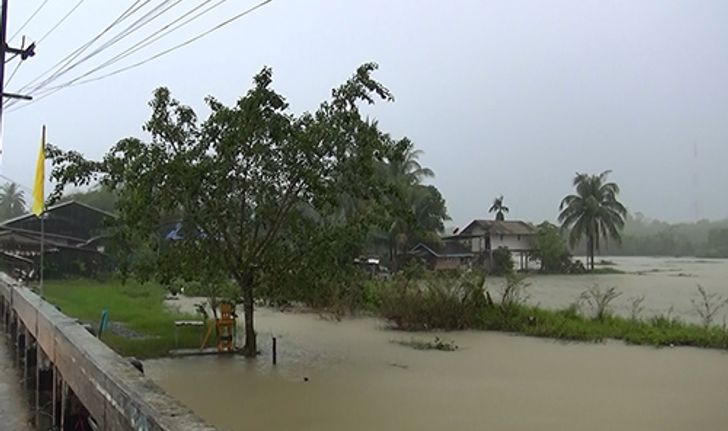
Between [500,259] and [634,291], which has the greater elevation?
[500,259]

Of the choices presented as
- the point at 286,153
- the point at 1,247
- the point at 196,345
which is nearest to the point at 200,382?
the point at 196,345

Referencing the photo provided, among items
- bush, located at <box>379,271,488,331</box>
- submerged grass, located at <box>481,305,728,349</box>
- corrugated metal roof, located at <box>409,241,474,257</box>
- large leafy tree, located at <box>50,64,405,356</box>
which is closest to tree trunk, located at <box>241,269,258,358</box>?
large leafy tree, located at <box>50,64,405,356</box>

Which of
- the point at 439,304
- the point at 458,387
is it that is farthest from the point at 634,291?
the point at 458,387

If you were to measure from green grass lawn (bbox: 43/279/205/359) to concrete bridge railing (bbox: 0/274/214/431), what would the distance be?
5.60 m

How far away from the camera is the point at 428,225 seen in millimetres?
36594

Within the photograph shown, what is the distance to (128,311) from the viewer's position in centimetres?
1772

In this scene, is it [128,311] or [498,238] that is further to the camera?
[498,238]

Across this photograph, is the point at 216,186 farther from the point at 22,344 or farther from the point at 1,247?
the point at 1,247

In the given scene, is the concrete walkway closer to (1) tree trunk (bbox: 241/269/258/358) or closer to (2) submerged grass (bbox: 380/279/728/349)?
(1) tree trunk (bbox: 241/269/258/358)

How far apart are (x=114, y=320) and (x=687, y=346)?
1292 centimetres

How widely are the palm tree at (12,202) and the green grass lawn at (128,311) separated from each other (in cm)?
2767

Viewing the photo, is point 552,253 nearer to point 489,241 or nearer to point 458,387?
point 489,241

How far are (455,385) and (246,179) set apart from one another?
488 cm

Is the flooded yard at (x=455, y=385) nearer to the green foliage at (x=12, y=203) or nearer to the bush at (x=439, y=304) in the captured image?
the bush at (x=439, y=304)
